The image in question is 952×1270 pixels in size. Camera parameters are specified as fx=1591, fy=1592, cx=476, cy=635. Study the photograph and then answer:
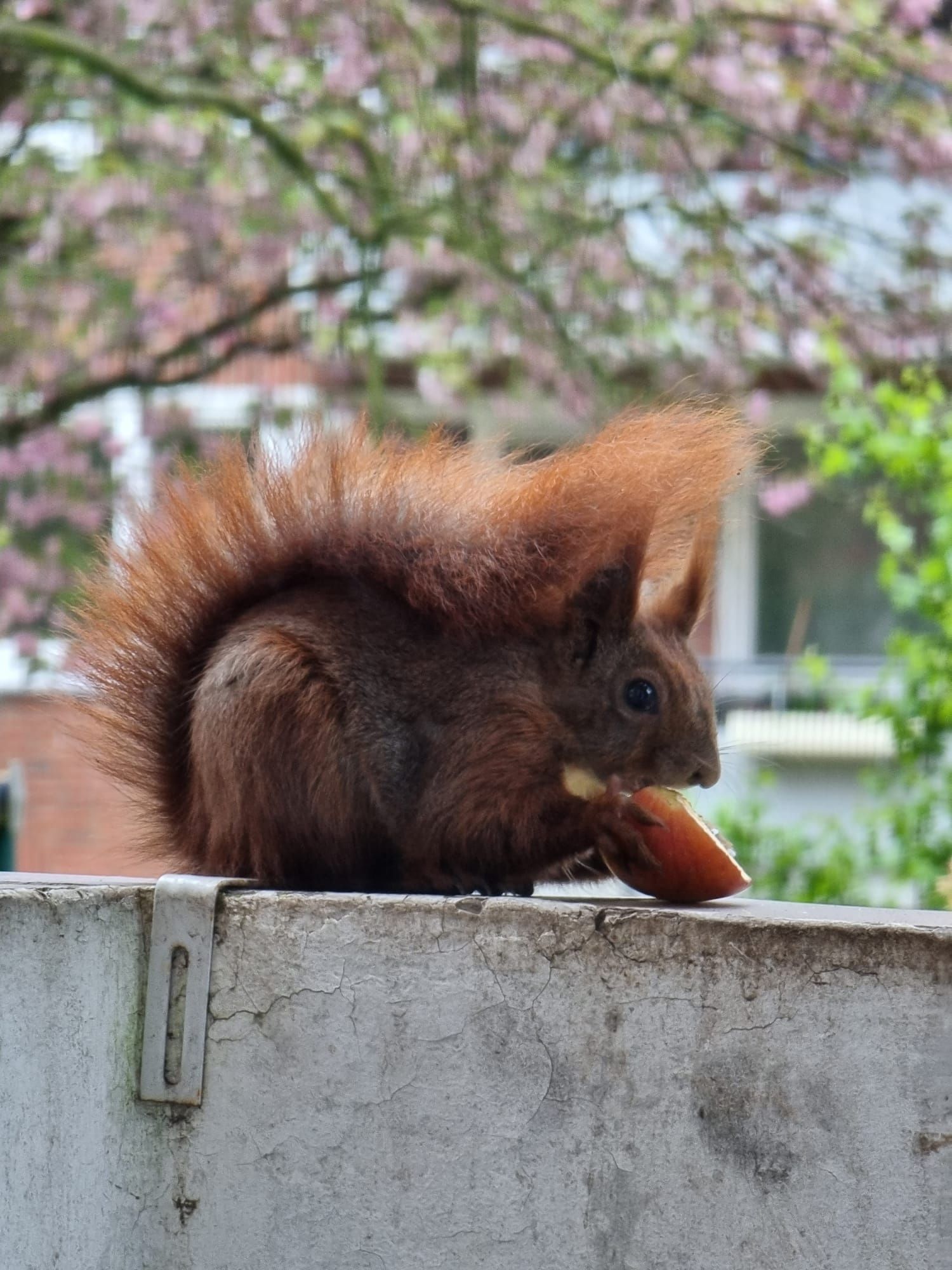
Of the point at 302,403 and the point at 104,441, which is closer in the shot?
the point at 104,441

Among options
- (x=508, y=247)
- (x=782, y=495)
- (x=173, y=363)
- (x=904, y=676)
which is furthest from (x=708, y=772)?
(x=173, y=363)

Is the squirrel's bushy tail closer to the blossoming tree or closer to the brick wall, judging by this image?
the blossoming tree

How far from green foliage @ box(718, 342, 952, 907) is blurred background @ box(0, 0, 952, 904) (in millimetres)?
16

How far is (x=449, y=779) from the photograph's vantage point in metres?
2.29

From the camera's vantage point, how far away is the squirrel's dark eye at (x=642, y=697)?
2512 mm

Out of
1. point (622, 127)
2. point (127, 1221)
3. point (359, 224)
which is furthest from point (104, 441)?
point (127, 1221)

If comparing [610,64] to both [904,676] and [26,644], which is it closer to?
[904,676]

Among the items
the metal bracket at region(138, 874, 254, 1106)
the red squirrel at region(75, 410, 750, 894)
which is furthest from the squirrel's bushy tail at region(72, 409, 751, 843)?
the metal bracket at region(138, 874, 254, 1106)

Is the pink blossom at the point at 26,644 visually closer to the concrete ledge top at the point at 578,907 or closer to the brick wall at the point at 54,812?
the brick wall at the point at 54,812

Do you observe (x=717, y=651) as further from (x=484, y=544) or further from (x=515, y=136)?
(x=484, y=544)

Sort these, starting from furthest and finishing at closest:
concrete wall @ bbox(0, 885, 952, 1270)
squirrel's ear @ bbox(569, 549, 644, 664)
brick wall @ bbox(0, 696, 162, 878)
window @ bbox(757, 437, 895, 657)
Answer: window @ bbox(757, 437, 895, 657), brick wall @ bbox(0, 696, 162, 878), squirrel's ear @ bbox(569, 549, 644, 664), concrete wall @ bbox(0, 885, 952, 1270)

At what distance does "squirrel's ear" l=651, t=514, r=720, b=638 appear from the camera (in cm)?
264

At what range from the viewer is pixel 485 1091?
1993 mm

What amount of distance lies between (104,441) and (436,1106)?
5.11 metres
